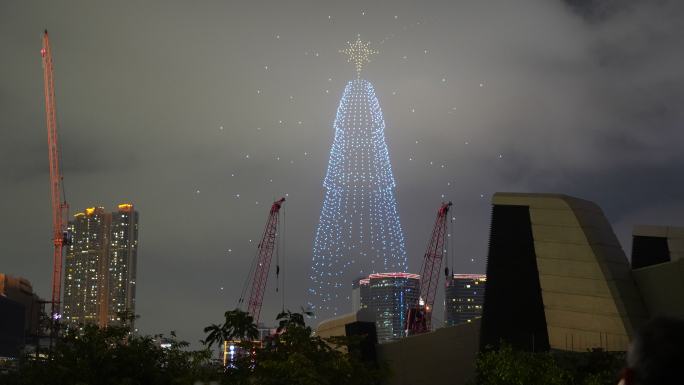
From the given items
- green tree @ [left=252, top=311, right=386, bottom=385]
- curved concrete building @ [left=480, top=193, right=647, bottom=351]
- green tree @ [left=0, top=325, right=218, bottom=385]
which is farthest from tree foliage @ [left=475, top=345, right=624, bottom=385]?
green tree @ [left=0, top=325, right=218, bottom=385]

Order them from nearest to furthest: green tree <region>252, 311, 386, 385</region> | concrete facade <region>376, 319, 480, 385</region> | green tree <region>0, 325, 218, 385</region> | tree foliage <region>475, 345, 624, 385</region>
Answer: green tree <region>252, 311, 386, 385</region> → tree foliage <region>475, 345, 624, 385</region> → green tree <region>0, 325, 218, 385</region> → concrete facade <region>376, 319, 480, 385</region>

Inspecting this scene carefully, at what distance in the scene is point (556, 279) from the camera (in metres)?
43.3

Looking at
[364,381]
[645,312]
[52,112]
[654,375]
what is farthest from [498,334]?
[52,112]

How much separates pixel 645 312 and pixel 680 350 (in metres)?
41.8

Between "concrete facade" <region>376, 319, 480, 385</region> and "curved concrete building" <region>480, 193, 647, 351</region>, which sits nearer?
"curved concrete building" <region>480, 193, 647, 351</region>

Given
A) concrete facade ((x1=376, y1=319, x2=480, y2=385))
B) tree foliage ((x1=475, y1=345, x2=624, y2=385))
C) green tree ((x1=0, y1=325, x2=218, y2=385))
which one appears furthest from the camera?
concrete facade ((x1=376, y1=319, x2=480, y2=385))

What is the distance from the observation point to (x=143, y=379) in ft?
118

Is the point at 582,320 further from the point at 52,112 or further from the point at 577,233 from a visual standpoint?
the point at 52,112

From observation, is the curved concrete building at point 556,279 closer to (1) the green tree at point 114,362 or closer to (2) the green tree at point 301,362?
(2) the green tree at point 301,362

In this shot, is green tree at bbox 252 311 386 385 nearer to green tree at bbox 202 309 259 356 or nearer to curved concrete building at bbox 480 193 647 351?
green tree at bbox 202 309 259 356

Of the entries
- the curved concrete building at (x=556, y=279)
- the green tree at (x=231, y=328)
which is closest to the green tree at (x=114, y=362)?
the green tree at (x=231, y=328)

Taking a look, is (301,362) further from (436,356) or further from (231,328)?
(436,356)

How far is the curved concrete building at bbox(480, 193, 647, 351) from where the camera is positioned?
4222 centimetres

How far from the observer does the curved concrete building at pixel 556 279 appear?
42.2 metres
